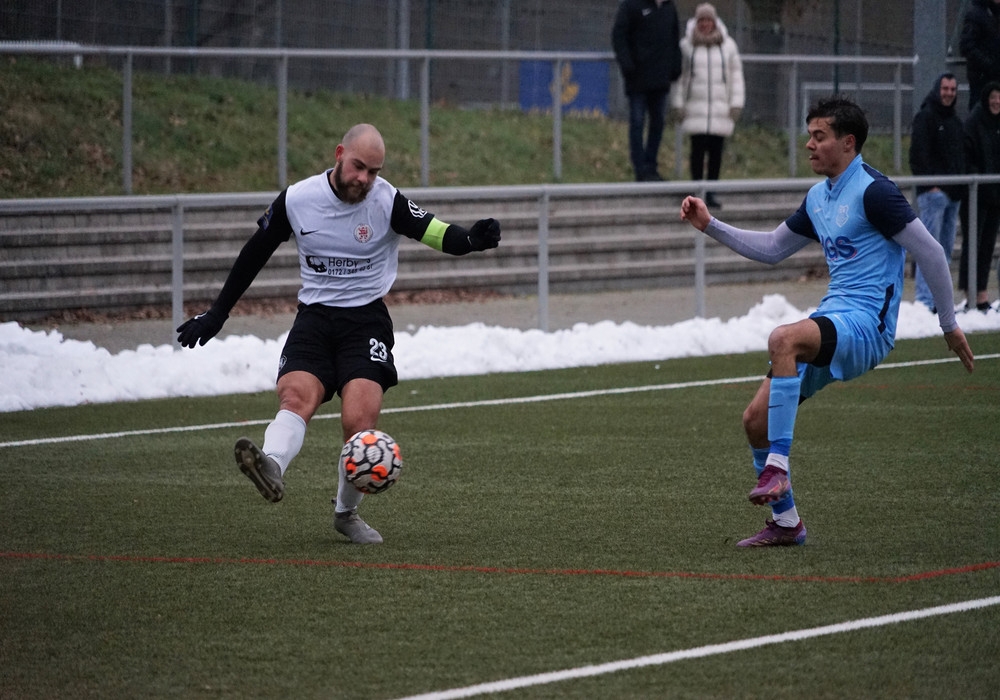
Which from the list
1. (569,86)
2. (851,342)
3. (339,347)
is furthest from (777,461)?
(569,86)

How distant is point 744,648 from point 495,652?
826mm

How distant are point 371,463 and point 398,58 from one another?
1283 centimetres

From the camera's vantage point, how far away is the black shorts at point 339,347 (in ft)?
23.7

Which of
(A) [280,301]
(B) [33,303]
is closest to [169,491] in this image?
(B) [33,303]

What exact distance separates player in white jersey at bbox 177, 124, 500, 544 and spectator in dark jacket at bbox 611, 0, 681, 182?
428 inches

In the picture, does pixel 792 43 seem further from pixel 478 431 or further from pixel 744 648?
pixel 744 648

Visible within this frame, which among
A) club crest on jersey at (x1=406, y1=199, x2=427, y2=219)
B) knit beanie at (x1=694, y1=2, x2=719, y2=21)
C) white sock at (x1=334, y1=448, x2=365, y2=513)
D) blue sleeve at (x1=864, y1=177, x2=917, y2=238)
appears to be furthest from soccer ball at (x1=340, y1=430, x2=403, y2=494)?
knit beanie at (x1=694, y1=2, x2=719, y2=21)

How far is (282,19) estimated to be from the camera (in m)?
22.1

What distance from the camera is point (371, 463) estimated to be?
6723 mm

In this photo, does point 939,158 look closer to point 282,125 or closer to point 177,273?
point 282,125

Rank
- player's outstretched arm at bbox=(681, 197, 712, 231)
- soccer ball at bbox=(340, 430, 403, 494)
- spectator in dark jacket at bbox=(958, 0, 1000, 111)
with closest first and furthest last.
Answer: soccer ball at bbox=(340, 430, 403, 494) < player's outstretched arm at bbox=(681, 197, 712, 231) < spectator in dark jacket at bbox=(958, 0, 1000, 111)

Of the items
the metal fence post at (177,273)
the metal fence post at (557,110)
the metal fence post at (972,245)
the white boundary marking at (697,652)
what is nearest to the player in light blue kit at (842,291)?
the white boundary marking at (697,652)

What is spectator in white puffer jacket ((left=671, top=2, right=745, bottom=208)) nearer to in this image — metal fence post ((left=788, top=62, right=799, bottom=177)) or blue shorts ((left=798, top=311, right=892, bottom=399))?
metal fence post ((left=788, top=62, right=799, bottom=177))

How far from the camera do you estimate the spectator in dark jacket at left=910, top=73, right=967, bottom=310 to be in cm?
1617
